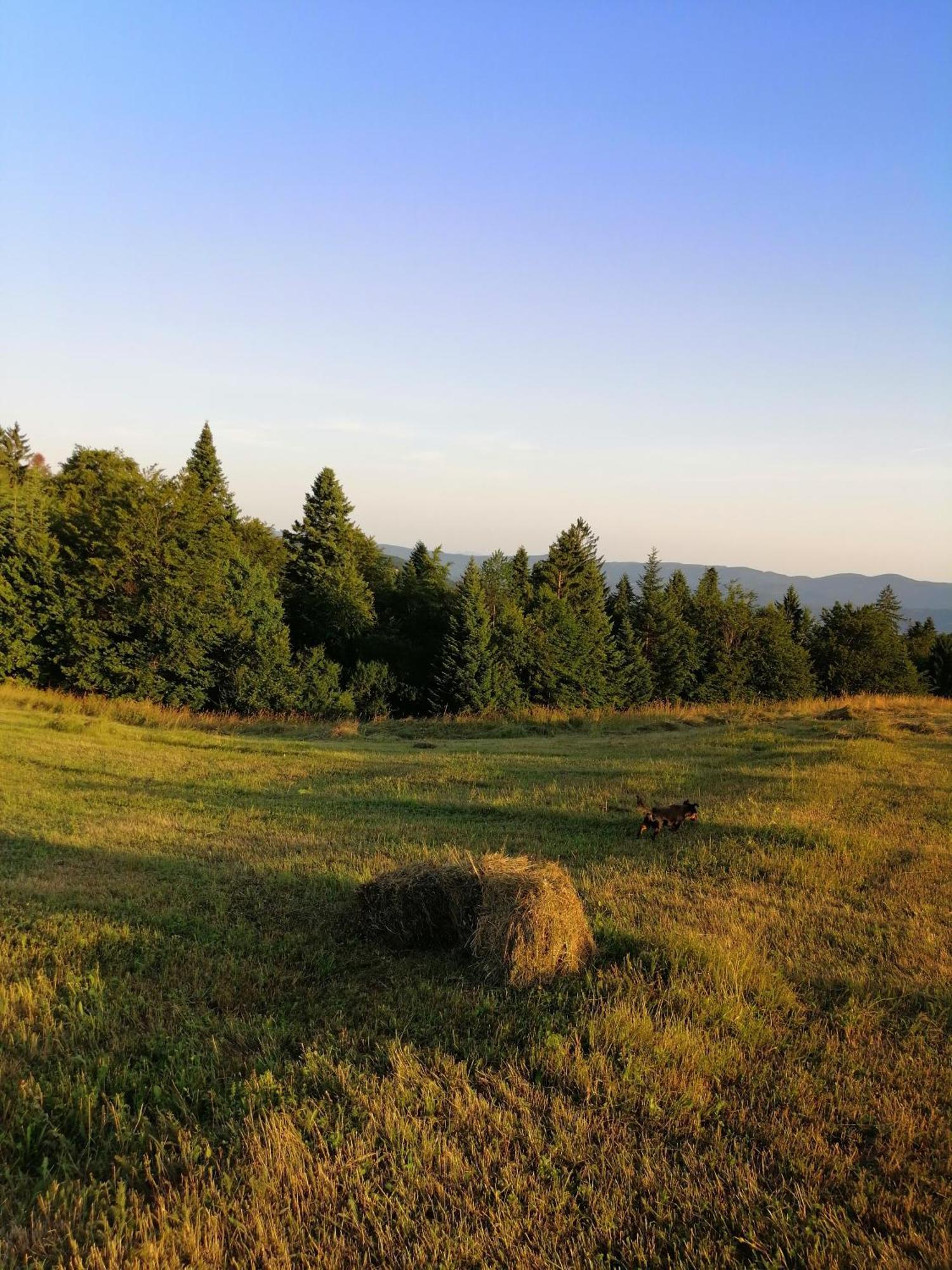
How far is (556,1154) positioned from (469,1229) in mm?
541

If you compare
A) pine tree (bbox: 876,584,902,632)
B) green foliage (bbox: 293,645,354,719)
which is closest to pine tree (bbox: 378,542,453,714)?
green foliage (bbox: 293,645,354,719)

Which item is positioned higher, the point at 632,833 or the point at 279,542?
the point at 279,542

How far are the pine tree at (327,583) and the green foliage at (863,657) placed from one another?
36830mm

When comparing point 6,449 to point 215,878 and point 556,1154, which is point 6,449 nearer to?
point 215,878

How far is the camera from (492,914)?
194 inches

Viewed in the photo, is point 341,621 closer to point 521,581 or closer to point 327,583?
point 327,583

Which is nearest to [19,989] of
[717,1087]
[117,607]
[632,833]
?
[717,1087]

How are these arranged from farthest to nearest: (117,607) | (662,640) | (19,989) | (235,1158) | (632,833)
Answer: (662,640)
(117,607)
(632,833)
(19,989)
(235,1158)

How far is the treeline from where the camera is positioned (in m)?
31.2

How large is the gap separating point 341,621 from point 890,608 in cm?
4893

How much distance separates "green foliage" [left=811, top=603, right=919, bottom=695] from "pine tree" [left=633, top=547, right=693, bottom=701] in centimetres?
1406

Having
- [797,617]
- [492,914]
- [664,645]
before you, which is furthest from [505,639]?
[492,914]

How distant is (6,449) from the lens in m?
61.2

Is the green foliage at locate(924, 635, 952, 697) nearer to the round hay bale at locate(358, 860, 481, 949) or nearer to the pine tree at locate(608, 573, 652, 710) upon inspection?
the pine tree at locate(608, 573, 652, 710)
